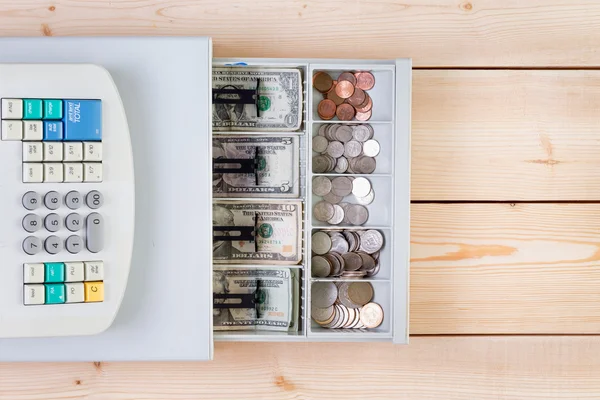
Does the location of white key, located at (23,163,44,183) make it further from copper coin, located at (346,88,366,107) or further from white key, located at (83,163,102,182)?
copper coin, located at (346,88,366,107)

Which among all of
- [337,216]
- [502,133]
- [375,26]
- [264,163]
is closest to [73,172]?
→ [264,163]

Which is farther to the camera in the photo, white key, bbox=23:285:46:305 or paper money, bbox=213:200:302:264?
paper money, bbox=213:200:302:264

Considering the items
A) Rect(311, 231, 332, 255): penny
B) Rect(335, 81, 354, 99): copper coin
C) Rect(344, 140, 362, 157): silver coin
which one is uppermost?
Rect(335, 81, 354, 99): copper coin

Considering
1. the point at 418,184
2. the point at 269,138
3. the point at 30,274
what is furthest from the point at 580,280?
the point at 30,274

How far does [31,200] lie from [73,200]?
1.8 inches

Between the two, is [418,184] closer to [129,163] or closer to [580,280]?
[580,280]

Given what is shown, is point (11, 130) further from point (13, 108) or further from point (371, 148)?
point (371, 148)

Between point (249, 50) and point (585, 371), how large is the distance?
0.68 meters

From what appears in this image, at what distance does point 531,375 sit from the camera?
35.0 inches

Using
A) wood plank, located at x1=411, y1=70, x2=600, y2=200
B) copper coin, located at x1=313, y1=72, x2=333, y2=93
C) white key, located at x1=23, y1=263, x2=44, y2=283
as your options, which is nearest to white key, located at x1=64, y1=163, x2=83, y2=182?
white key, located at x1=23, y1=263, x2=44, y2=283

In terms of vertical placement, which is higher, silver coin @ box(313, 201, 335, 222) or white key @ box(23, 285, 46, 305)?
silver coin @ box(313, 201, 335, 222)

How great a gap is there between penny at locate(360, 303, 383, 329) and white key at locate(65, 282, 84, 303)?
0.37 meters

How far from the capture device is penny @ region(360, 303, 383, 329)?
2.75 feet

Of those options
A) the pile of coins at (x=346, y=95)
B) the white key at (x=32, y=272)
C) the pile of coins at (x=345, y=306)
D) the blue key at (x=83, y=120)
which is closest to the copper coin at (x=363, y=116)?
the pile of coins at (x=346, y=95)
